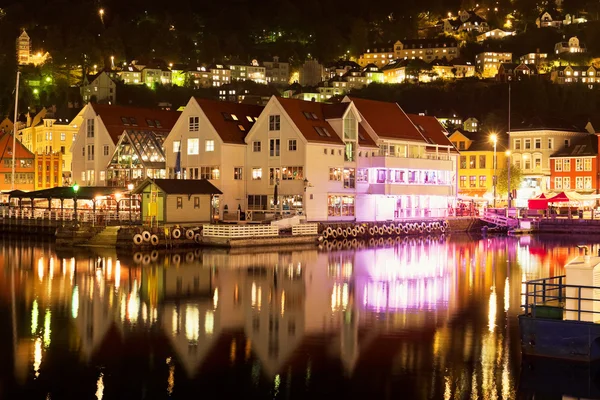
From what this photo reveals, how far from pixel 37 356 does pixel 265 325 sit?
7904 millimetres

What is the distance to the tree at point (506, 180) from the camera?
10256 centimetres

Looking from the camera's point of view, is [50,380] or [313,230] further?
[313,230]

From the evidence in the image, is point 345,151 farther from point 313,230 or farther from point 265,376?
point 265,376

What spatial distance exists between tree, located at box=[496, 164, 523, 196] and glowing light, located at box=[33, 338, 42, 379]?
83.7m

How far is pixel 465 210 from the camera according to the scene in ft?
283

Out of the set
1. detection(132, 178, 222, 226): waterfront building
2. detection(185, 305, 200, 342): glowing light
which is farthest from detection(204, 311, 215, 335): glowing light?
detection(132, 178, 222, 226): waterfront building

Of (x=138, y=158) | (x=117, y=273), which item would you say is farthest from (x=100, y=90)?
(x=117, y=273)

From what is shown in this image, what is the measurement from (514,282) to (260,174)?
33.2 metres

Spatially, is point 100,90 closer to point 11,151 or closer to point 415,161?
point 11,151

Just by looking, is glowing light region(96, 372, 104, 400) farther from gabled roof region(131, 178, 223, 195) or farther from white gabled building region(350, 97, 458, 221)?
white gabled building region(350, 97, 458, 221)

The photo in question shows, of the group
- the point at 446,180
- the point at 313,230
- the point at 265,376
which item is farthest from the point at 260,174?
the point at 265,376

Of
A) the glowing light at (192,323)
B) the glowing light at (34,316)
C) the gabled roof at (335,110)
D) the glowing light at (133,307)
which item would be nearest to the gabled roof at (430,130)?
the gabled roof at (335,110)

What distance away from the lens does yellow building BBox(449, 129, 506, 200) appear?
105 meters

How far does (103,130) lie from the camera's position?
8056 centimetres
